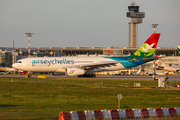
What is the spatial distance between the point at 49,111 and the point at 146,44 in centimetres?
5049

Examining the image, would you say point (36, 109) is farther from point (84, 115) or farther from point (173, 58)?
point (173, 58)

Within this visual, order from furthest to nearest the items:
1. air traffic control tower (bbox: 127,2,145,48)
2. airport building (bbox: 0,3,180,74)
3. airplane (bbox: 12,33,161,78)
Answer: air traffic control tower (bbox: 127,2,145,48) < airport building (bbox: 0,3,180,74) < airplane (bbox: 12,33,161,78)

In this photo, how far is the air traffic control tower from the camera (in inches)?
7224

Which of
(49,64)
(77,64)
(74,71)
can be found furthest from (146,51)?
(49,64)

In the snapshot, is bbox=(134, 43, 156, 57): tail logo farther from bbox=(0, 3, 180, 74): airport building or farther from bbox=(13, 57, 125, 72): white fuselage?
bbox=(0, 3, 180, 74): airport building

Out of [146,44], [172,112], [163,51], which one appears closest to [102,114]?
[172,112]

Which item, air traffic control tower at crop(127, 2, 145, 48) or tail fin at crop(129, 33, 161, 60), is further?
air traffic control tower at crop(127, 2, 145, 48)

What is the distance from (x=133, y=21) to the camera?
190 m

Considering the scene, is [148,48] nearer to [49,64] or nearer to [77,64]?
[77,64]

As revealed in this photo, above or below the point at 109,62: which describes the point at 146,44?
above

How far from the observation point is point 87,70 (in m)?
63.5

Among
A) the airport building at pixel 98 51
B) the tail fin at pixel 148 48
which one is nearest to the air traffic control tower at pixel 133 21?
the airport building at pixel 98 51

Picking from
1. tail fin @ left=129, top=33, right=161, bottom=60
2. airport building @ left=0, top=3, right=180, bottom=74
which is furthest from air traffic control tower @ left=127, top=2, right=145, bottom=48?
tail fin @ left=129, top=33, right=161, bottom=60

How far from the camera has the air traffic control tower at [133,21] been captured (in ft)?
602
